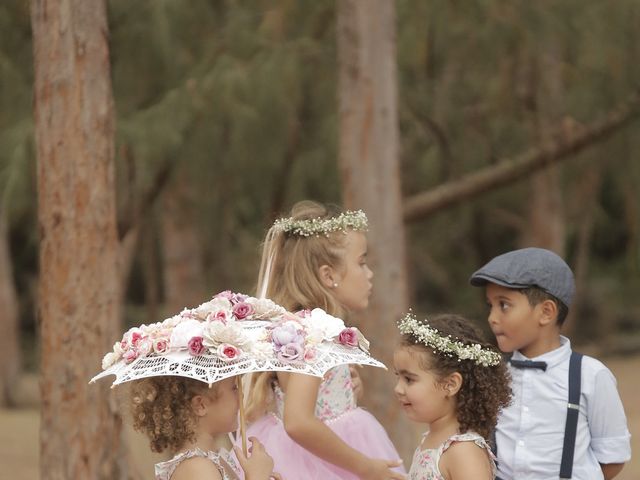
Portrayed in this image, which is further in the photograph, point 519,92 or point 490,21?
point 519,92

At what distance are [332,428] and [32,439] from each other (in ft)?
27.2

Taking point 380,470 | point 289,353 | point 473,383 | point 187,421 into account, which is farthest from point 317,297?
point 289,353

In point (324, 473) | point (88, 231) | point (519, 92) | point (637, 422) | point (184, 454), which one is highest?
point (519, 92)

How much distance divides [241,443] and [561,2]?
6349 millimetres

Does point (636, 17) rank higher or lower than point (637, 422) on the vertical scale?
higher

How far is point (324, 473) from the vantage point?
371cm

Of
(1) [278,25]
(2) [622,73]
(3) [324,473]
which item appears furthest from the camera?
(2) [622,73]

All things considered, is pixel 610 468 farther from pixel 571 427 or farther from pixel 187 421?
pixel 187 421

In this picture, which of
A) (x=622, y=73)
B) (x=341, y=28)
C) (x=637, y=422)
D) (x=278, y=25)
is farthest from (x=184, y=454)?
(x=637, y=422)

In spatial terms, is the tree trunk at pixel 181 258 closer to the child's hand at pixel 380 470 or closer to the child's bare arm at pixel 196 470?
the child's hand at pixel 380 470

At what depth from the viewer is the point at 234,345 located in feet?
8.88

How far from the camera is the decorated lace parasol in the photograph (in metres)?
2.69

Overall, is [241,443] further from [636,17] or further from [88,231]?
[636,17]

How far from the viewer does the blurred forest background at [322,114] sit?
7348mm
